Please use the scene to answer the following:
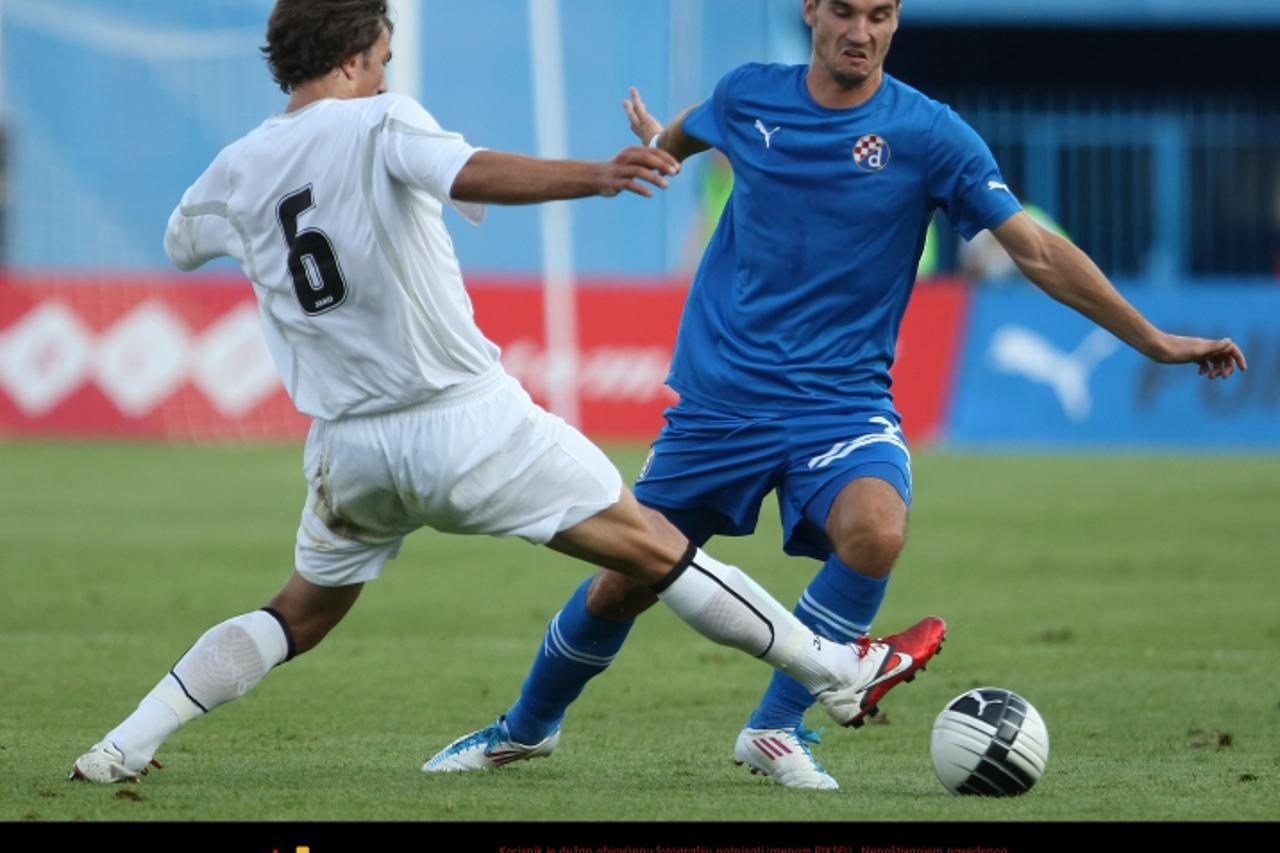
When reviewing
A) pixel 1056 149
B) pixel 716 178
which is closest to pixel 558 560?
pixel 716 178

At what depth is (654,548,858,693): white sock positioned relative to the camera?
6.15 metres

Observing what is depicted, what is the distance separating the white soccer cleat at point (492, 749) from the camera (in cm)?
689

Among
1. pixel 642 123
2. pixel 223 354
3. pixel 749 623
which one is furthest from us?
pixel 223 354

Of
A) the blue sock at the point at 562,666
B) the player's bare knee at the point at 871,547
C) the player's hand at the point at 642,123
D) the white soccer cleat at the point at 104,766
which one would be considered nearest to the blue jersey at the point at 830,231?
the player's hand at the point at 642,123

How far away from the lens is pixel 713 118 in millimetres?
7020

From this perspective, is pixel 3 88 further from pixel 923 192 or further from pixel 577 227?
pixel 923 192

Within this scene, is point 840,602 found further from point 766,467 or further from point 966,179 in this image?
point 966,179

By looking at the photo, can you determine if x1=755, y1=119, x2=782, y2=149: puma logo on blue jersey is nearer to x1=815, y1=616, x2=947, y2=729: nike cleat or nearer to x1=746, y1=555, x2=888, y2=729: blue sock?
x1=746, y1=555, x2=888, y2=729: blue sock

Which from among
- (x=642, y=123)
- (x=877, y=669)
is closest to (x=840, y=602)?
(x=877, y=669)

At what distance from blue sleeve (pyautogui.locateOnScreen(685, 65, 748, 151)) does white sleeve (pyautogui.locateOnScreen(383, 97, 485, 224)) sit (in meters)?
1.35

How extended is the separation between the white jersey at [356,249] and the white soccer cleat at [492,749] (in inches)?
53.3

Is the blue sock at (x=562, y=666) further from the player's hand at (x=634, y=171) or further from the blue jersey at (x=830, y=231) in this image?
the player's hand at (x=634, y=171)

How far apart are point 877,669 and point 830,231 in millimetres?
1400

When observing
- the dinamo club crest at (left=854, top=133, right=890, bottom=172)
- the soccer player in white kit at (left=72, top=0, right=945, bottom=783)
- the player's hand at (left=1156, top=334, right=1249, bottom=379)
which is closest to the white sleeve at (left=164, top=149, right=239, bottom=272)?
the soccer player in white kit at (left=72, top=0, right=945, bottom=783)
